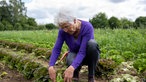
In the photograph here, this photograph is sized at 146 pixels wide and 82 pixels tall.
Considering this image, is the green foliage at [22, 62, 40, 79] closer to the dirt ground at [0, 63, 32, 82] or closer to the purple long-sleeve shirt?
the dirt ground at [0, 63, 32, 82]

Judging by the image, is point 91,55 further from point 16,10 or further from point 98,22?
point 16,10

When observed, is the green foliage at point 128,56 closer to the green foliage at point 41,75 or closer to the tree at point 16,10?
the green foliage at point 41,75

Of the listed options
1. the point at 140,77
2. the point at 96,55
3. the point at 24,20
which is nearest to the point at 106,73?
the point at 140,77

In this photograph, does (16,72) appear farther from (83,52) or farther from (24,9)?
(24,9)

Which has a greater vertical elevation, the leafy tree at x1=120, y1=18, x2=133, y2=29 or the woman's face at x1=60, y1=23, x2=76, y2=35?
the woman's face at x1=60, y1=23, x2=76, y2=35

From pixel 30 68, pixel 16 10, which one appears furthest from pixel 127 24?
pixel 16 10

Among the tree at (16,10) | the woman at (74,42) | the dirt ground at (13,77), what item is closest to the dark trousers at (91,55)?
the woman at (74,42)

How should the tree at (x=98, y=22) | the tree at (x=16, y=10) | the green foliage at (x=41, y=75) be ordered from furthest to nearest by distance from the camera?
1. the tree at (x=16, y=10)
2. the tree at (x=98, y=22)
3. the green foliage at (x=41, y=75)

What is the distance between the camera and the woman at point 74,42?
284 cm

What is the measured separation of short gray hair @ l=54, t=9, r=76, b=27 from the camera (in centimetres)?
279

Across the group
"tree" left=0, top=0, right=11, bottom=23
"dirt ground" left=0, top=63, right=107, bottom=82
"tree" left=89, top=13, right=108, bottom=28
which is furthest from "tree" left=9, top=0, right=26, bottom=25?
"dirt ground" left=0, top=63, right=107, bottom=82

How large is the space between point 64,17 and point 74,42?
0.54m

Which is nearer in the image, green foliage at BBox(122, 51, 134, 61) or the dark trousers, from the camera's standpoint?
the dark trousers

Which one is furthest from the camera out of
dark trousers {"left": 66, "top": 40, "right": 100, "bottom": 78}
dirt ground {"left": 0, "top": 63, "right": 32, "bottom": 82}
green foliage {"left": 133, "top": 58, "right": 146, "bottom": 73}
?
dirt ground {"left": 0, "top": 63, "right": 32, "bottom": 82}
